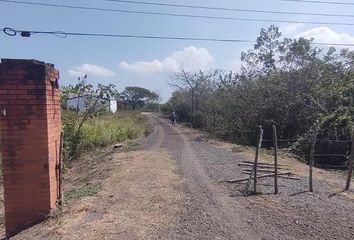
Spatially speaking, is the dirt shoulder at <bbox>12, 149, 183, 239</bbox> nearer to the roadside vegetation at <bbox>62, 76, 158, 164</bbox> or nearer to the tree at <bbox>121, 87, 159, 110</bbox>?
the roadside vegetation at <bbox>62, 76, 158, 164</bbox>

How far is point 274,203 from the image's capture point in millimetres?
8117

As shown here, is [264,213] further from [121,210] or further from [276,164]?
[121,210]

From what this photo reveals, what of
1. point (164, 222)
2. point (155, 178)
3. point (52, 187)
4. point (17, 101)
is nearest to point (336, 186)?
point (155, 178)

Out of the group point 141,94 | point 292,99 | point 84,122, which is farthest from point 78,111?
point 141,94

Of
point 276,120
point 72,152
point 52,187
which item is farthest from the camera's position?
point 276,120

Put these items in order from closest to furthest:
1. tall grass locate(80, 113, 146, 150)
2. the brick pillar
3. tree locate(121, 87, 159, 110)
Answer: the brick pillar, tall grass locate(80, 113, 146, 150), tree locate(121, 87, 159, 110)

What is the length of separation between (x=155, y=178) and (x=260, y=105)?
15.4m

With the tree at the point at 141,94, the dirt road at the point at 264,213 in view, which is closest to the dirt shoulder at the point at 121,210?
the dirt road at the point at 264,213

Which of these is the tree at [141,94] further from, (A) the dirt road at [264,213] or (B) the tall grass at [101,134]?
(A) the dirt road at [264,213]

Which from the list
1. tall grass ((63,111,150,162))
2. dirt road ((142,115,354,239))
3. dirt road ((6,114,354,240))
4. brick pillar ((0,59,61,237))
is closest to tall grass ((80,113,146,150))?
tall grass ((63,111,150,162))

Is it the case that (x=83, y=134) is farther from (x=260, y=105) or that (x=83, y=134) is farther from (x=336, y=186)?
(x=336, y=186)

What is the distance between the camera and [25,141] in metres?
6.96

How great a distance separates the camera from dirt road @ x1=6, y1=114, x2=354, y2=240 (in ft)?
20.4

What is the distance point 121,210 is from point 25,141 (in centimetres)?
197
